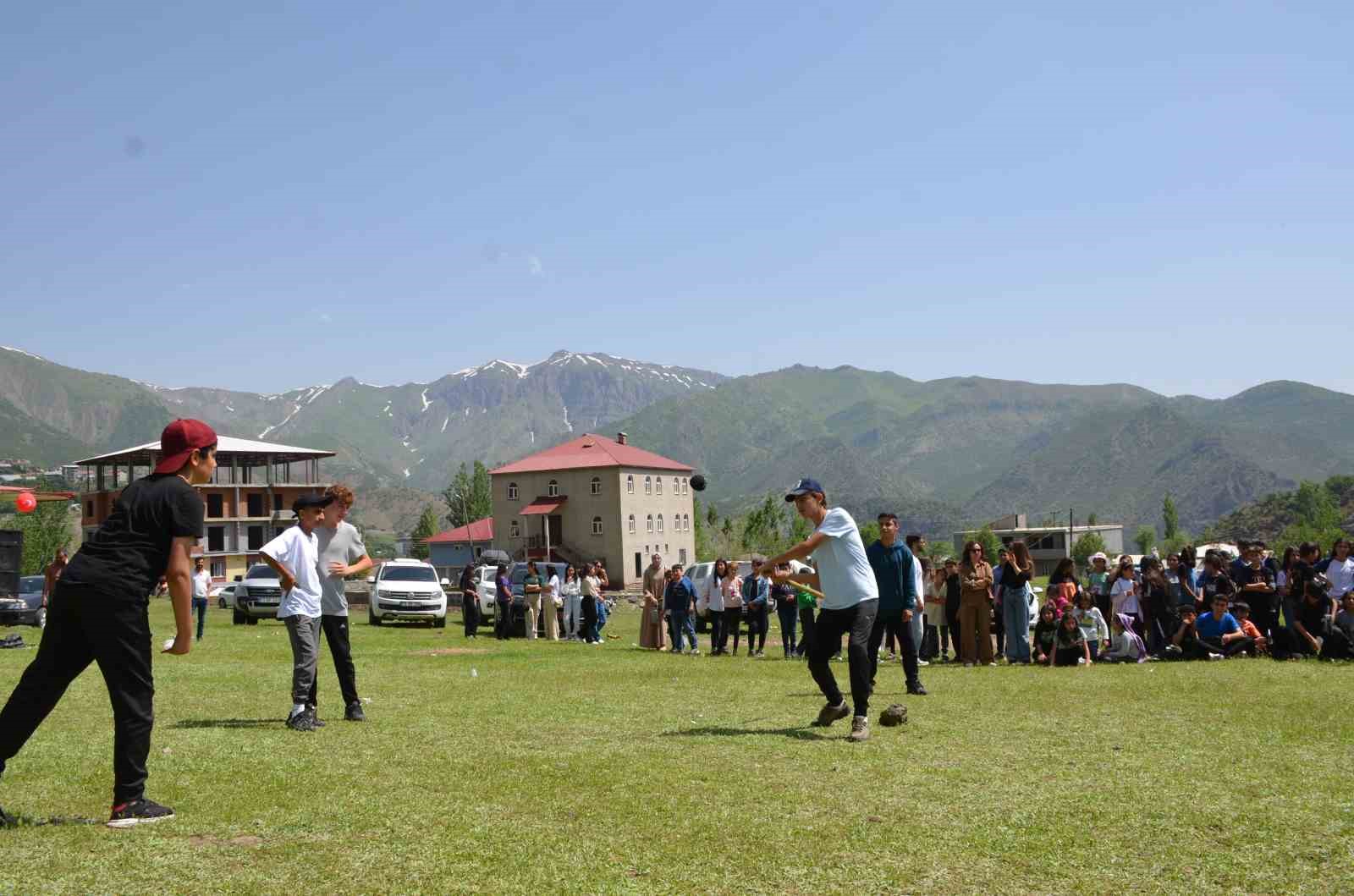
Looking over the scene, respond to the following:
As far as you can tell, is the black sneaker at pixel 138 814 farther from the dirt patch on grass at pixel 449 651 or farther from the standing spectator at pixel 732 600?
the standing spectator at pixel 732 600

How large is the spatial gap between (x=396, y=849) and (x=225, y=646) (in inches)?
740

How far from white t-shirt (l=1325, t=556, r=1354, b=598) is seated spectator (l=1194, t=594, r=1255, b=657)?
54.0 inches

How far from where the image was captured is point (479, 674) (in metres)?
16.3

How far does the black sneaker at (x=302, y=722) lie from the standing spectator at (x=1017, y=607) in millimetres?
11287

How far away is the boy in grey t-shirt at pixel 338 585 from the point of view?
10.3m

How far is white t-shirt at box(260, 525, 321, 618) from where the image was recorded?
10141mm

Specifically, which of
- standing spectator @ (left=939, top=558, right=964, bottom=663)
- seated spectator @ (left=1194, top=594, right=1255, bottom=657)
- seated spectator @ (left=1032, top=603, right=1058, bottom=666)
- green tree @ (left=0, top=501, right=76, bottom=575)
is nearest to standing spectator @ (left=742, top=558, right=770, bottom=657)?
standing spectator @ (left=939, top=558, right=964, bottom=663)

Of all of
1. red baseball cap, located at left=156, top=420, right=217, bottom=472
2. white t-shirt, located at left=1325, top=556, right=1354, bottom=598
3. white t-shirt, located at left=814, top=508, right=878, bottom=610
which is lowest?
white t-shirt, located at left=1325, top=556, right=1354, bottom=598

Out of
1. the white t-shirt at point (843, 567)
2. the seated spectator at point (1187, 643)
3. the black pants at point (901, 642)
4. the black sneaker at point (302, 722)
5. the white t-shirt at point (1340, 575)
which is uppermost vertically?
the white t-shirt at point (843, 567)

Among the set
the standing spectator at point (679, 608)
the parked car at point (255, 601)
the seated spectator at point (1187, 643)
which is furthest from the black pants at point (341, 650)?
the parked car at point (255, 601)

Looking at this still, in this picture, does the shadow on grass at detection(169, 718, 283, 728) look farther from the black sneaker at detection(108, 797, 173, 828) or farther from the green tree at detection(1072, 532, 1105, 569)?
the green tree at detection(1072, 532, 1105, 569)

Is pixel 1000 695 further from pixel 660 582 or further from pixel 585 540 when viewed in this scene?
pixel 585 540

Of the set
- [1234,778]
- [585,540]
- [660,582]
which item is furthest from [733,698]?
[585,540]

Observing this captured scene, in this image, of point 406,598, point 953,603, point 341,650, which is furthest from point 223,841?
point 406,598
